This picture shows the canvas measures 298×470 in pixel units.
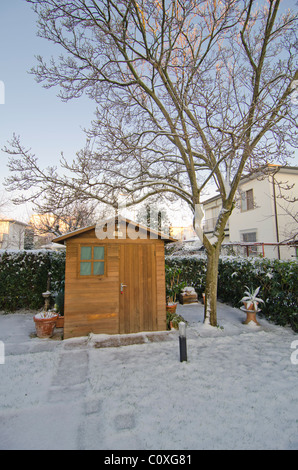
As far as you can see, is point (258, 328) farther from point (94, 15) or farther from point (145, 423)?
point (94, 15)

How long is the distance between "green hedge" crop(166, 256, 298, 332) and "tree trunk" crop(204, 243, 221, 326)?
1568mm

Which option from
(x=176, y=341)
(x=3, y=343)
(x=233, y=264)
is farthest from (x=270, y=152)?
(x=3, y=343)

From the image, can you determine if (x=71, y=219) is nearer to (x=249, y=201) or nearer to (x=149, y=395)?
(x=149, y=395)

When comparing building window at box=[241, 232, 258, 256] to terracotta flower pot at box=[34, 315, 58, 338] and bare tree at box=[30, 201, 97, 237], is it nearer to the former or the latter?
bare tree at box=[30, 201, 97, 237]

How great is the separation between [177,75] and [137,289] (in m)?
5.99

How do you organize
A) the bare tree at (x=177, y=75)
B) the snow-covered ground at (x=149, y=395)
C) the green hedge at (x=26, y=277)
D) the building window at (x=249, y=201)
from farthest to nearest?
the building window at (x=249, y=201) < the green hedge at (x=26, y=277) < the bare tree at (x=177, y=75) < the snow-covered ground at (x=149, y=395)

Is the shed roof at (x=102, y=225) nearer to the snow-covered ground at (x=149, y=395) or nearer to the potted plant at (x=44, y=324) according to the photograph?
the potted plant at (x=44, y=324)

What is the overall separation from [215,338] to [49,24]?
875cm

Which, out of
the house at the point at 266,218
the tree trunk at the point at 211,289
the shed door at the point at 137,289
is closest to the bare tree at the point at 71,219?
the shed door at the point at 137,289

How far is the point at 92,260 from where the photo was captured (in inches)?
228

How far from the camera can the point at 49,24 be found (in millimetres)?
5641

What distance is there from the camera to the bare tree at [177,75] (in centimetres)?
551

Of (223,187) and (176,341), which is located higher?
(223,187)

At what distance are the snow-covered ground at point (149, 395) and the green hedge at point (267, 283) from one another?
899 mm
